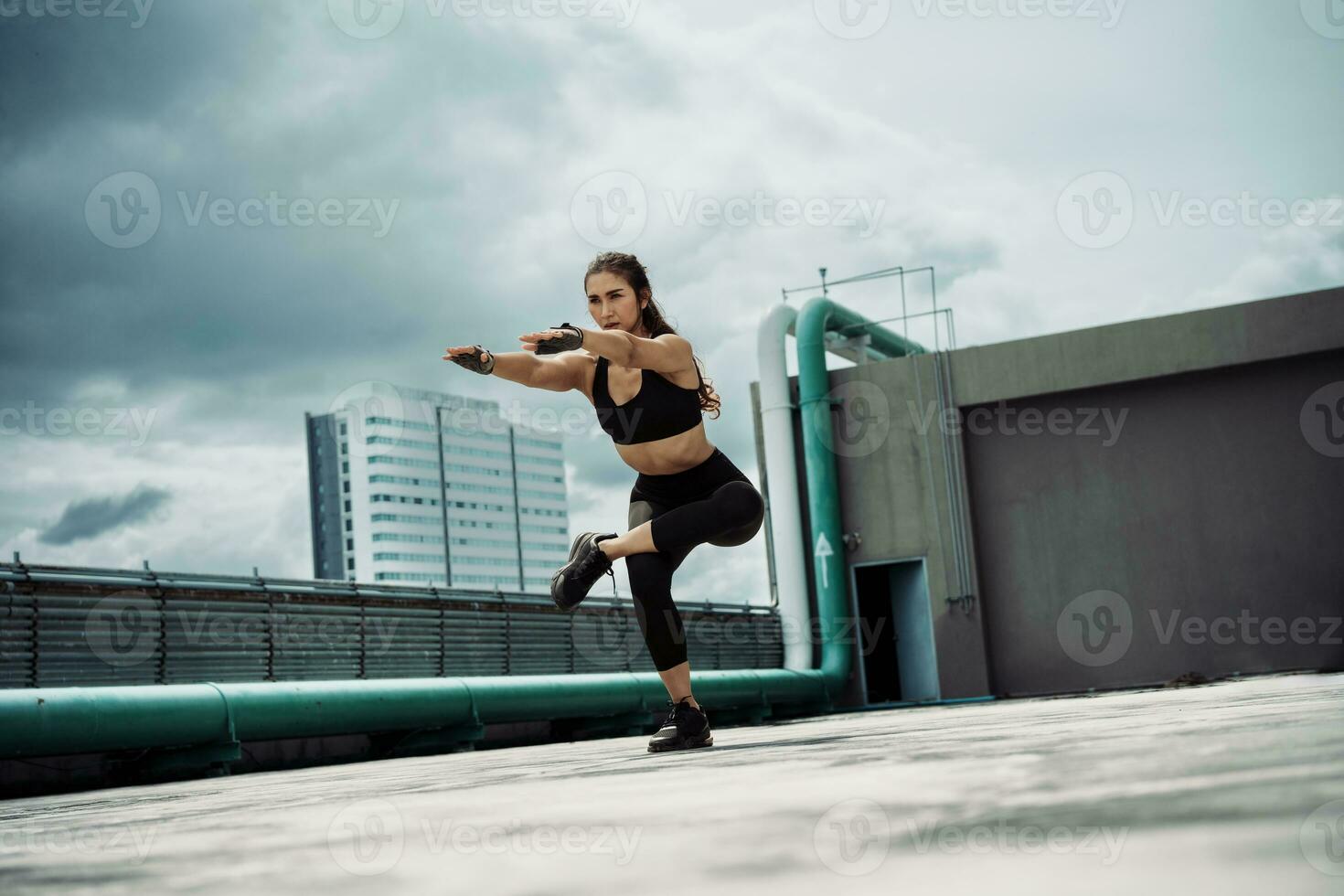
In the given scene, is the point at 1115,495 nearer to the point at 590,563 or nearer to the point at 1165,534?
the point at 1165,534

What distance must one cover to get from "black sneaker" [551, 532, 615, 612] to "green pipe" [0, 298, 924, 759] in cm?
265

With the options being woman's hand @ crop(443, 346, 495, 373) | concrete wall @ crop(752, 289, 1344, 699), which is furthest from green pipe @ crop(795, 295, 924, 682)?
woman's hand @ crop(443, 346, 495, 373)

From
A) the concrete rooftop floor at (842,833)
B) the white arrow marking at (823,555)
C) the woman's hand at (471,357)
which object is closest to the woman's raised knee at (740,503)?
the woman's hand at (471,357)

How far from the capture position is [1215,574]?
14.7 meters

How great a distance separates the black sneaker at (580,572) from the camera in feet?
12.5

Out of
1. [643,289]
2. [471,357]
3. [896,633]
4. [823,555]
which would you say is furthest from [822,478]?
[471,357]

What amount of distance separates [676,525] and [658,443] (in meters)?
0.28

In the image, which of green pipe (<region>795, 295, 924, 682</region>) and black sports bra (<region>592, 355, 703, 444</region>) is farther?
green pipe (<region>795, 295, 924, 682</region>)

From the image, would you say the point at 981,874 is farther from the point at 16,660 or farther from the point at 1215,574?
the point at 1215,574

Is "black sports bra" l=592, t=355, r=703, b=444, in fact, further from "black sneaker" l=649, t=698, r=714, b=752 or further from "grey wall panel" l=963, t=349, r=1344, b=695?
"grey wall panel" l=963, t=349, r=1344, b=695

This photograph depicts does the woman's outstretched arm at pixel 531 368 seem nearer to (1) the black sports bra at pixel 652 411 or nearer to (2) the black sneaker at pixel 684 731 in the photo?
(1) the black sports bra at pixel 652 411

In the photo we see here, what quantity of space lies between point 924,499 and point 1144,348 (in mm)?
3306

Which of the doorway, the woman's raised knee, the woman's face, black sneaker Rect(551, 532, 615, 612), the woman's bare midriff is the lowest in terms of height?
the doorway

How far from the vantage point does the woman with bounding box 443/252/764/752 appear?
375cm
